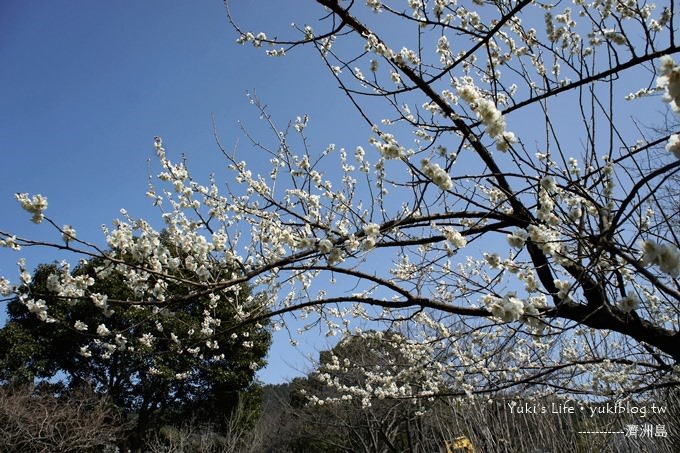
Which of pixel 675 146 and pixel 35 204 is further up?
pixel 35 204

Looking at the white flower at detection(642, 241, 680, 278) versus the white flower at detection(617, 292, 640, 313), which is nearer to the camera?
the white flower at detection(642, 241, 680, 278)

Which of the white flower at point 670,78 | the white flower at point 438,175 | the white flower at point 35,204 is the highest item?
the white flower at point 35,204

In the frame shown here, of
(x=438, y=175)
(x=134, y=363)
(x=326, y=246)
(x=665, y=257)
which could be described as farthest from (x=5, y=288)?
(x=134, y=363)

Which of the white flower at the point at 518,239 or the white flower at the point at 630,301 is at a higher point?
the white flower at the point at 518,239

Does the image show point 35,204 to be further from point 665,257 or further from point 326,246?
point 665,257

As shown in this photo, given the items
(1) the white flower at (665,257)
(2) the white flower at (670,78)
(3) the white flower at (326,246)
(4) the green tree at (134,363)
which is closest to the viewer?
(2) the white flower at (670,78)

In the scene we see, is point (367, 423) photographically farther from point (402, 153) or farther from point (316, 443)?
point (402, 153)

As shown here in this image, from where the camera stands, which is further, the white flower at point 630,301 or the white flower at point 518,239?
the white flower at point 518,239

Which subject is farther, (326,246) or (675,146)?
(326,246)

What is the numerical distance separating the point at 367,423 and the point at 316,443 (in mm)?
3321

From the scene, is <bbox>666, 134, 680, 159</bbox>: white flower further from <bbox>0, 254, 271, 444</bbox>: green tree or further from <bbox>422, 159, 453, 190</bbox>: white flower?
<bbox>0, 254, 271, 444</bbox>: green tree

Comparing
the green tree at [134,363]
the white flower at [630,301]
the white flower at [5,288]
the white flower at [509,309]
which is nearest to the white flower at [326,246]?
the white flower at [509,309]

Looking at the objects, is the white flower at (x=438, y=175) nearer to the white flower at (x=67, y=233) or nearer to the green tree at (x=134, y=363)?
the white flower at (x=67, y=233)

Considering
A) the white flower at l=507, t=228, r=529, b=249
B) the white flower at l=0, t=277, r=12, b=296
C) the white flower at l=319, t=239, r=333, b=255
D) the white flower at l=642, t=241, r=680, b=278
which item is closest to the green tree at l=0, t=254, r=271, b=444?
the white flower at l=0, t=277, r=12, b=296
